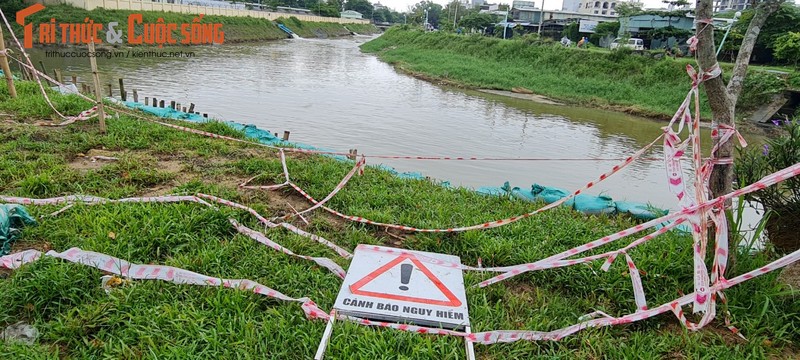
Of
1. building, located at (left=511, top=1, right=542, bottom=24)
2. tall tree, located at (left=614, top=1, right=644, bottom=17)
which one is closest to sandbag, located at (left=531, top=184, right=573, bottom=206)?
tall tree, located at (left=614, top=1, right=644, bottom=17)

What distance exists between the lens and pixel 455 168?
788 centimetres

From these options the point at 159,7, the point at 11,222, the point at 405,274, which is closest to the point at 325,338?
the point at 405,274

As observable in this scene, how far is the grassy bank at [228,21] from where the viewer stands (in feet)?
89.8

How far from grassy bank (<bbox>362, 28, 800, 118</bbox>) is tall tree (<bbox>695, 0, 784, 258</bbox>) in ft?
51.7

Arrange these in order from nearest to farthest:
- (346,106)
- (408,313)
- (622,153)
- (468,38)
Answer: (408,313) → (622,153) → (346,106) → (468,38)

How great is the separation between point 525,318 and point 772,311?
1.43 meters

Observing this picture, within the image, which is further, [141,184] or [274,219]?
[141,184]

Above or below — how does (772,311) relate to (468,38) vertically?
below

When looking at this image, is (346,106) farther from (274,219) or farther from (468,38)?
(468,38)

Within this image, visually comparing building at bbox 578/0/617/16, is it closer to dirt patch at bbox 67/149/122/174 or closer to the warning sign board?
dirt patch at bbox 67/149/122/174

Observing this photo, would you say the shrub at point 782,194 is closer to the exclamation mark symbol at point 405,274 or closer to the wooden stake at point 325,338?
the exclamation mark symbol at point 405,274

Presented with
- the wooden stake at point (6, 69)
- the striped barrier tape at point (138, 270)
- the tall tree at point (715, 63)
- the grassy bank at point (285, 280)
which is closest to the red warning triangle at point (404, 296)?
the grassy bank at point (285, 280)

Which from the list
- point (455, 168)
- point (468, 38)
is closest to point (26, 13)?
point (468, 38)

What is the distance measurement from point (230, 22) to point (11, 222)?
140ft
